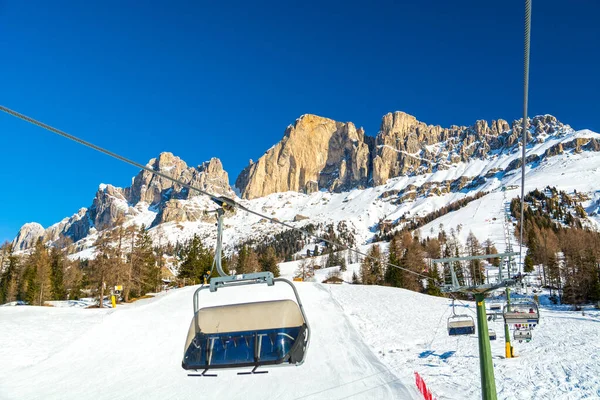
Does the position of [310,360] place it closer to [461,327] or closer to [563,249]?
[461,327]

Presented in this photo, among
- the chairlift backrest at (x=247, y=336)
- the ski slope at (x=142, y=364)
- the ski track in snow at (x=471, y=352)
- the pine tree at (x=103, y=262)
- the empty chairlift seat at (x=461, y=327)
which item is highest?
the pine tree at (x=103, y=262)

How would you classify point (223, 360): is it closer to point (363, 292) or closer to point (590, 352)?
point (590, 352)

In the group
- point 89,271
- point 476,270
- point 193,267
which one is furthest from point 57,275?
point 476,270

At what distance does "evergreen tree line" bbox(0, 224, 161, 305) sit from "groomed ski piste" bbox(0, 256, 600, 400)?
7.12 metres

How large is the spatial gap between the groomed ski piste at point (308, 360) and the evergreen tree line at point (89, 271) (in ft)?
23.4

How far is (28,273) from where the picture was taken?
177ft

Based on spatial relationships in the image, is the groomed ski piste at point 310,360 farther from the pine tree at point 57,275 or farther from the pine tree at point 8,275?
the pine tree at point 8,275

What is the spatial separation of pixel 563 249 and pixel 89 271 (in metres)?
72.1

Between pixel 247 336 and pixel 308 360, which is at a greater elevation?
pixel 247 336

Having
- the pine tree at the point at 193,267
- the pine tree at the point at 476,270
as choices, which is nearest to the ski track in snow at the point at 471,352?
the pine tree at the point at 476,270

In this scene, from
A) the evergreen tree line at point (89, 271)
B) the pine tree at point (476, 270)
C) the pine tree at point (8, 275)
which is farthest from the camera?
the pine tree at point (8, 275)

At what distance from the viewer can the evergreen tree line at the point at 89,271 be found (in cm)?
3900

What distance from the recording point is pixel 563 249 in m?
68.2

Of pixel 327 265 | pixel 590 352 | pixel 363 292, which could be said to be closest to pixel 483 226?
pixel 327 265
